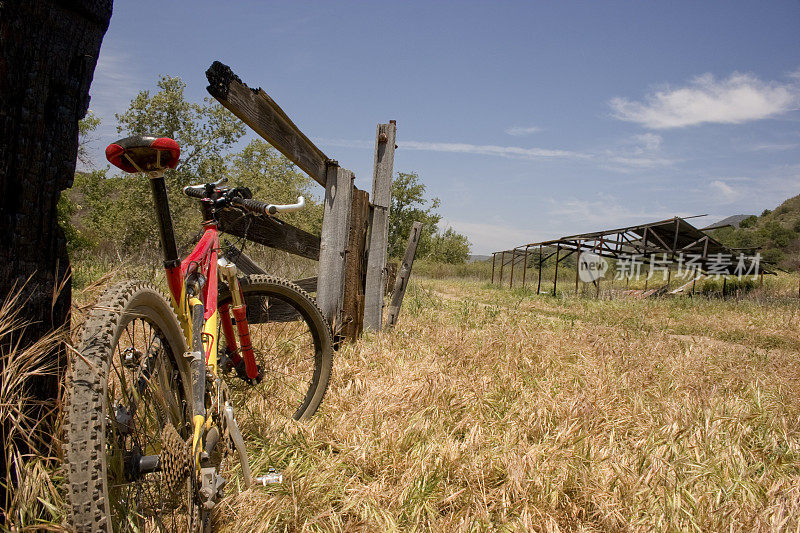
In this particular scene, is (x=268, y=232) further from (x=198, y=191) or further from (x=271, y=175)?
(x=271, y=175)

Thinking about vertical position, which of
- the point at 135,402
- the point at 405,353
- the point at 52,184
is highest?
the point at 52,184

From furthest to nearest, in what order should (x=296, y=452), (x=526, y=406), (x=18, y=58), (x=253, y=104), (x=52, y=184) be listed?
(x=526, y=406) < (x=253, y=104) < (x=296, y=452) < (x=52, y=184) < (x=18, y=58)

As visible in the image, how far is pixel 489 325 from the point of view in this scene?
6.04 m

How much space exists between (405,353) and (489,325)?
86.8 inches

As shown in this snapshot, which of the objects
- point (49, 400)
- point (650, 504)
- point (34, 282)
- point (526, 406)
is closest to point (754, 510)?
point (650, 504)

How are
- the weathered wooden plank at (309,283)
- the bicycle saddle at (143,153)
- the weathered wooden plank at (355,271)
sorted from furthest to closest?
the weathered wooden plank at (355,271) → the weathered wooden plank at (309,283) → the bicycle saddle at (143,153)

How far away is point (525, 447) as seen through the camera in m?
2.55

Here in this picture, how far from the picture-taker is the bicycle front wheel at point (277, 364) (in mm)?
2682

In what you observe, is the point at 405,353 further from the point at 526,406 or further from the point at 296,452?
the point at 296,452

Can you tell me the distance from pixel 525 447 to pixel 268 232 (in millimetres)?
2201

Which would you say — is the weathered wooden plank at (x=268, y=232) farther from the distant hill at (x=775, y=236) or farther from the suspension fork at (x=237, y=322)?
the distant hill at (x=775, y=236)

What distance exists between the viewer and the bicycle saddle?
1.45 meters

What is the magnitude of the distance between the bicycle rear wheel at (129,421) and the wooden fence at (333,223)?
3.31ft

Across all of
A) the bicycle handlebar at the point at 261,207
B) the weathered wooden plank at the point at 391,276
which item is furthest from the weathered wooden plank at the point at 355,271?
the weathered wooden plank at the point at 391,276
